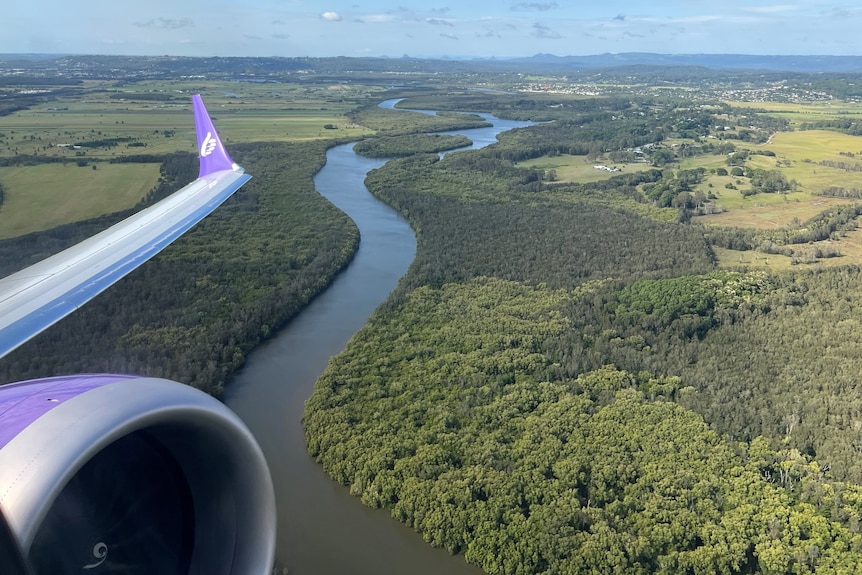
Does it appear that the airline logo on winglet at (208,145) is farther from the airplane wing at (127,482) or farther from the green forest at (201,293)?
the airplane wing at (127,482)

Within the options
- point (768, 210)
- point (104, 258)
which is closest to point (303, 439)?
point (104, 258)

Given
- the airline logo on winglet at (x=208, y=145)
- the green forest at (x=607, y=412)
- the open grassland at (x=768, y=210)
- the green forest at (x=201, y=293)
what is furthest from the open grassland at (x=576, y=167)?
the airline logo on winglet at (x=208, y=145)

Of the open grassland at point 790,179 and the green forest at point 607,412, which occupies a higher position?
the open grassland at point 790,179

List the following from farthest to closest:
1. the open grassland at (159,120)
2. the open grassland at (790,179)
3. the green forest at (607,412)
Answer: the open grassland at (159,120), the open grassland at (790,179), the green forest at (607,412)

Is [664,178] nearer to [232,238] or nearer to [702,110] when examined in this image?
[232,238]

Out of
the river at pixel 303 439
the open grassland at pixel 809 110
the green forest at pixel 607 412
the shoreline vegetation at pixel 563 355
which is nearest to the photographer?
the green forest at pixel 607 412

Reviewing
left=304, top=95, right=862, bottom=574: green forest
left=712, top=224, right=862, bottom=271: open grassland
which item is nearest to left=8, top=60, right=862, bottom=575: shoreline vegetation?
left=304, top=95, right=862, bottom=574: green forest

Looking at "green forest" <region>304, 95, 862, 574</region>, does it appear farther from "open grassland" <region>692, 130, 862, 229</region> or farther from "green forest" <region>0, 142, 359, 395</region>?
"open grassland" <region>692, 130, 862, 229</region>
